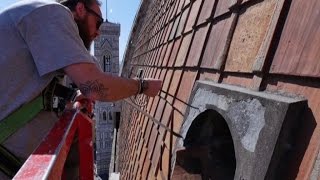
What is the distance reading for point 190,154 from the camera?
2.79 m

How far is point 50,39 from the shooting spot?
221 cm

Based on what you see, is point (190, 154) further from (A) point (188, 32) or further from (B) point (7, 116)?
(A) point (188, 32)

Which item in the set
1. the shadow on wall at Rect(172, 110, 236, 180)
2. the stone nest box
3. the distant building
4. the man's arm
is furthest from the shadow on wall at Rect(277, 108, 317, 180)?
the distant building

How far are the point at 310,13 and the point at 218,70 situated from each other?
1.05 metres

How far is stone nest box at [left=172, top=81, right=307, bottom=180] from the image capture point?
1582 millimetres

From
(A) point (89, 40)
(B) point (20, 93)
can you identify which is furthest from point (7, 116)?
(A) point (89, 40)

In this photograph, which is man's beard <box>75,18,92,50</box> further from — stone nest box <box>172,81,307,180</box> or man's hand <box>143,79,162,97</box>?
stone nest box <box>172,81,307,180</box>

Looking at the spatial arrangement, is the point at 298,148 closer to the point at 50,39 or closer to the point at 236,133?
the point at 236,133

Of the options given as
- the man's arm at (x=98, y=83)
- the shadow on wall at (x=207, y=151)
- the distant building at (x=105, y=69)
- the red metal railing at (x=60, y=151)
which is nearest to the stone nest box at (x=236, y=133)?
the shadow on wall at (x=207, y=151)

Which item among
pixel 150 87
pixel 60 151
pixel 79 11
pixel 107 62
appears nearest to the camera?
pixel 60 151

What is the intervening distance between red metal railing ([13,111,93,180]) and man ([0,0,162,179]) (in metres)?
0.22

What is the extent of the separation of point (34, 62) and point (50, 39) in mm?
214

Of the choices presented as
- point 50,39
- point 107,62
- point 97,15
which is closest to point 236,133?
point 50,39

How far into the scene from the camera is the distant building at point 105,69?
6078cm
